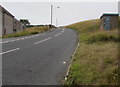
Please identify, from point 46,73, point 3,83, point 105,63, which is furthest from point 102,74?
point 3,83

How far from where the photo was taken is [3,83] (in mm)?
5328

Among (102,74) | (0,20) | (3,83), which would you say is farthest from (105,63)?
(0,20)

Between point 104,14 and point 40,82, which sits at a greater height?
point 104,14

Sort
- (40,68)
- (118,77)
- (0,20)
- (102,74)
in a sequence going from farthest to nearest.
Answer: (0,20) → (40,68) → (102,74) → (118,77)

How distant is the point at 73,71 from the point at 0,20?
40560 millimetres

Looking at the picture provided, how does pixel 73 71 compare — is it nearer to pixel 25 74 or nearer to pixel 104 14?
pixel 25 74

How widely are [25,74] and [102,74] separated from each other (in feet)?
9.37

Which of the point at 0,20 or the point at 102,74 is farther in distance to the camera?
the point at 0,20

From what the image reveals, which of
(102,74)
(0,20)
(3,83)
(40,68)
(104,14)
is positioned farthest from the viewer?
(0,20)

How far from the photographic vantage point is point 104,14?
39219 mm

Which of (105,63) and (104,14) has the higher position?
(104,14)

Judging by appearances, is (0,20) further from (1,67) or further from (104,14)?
(1,67)

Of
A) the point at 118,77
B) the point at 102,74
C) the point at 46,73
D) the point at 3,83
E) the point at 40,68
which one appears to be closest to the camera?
the point at 3,83

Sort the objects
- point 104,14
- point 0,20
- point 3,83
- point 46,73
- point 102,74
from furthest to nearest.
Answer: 1. point 0,20
2. point 104,14
3. point 46,73
4. point 102,74
5. point 3,83
